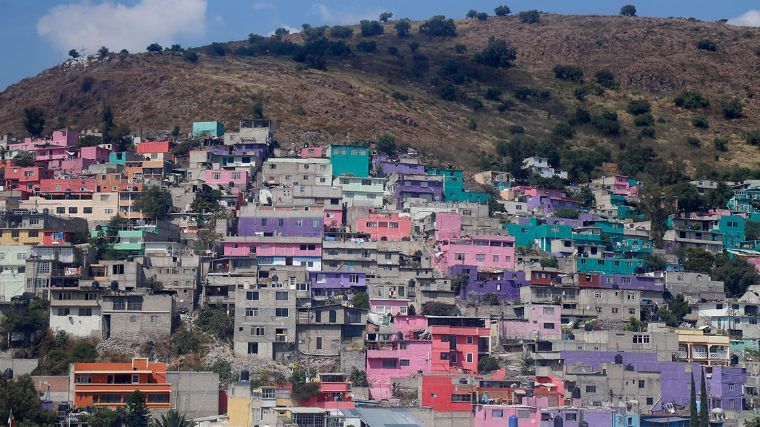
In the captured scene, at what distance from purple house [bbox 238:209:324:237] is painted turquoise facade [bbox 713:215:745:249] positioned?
22.2 meters

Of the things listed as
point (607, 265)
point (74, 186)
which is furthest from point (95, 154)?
point (607, 265)

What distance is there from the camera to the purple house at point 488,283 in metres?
65.5

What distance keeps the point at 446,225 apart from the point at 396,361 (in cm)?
1473

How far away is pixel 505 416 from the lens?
52188 mm

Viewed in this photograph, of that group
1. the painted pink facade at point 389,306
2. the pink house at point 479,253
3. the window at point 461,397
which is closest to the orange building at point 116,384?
the window at point 461,397

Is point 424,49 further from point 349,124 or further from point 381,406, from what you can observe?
point 381,406

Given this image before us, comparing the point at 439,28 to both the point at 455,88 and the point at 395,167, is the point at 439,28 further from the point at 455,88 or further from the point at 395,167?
the point at 395,167

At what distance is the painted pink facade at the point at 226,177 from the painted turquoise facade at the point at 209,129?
30.3 feet

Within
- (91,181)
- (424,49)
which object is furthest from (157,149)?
(424,49)

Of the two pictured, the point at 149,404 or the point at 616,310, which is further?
the point at 616,310

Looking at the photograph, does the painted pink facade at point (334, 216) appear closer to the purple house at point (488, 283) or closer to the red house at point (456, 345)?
the purple house at point (488, 283)

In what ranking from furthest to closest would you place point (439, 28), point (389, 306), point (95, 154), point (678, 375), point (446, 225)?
1. point (439, 28)
2. point (95, 154)
3. point (446, 225)
4. point (389, 306)
5. point (678, 375)

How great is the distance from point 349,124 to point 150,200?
25.1 metres

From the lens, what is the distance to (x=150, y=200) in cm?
7225
